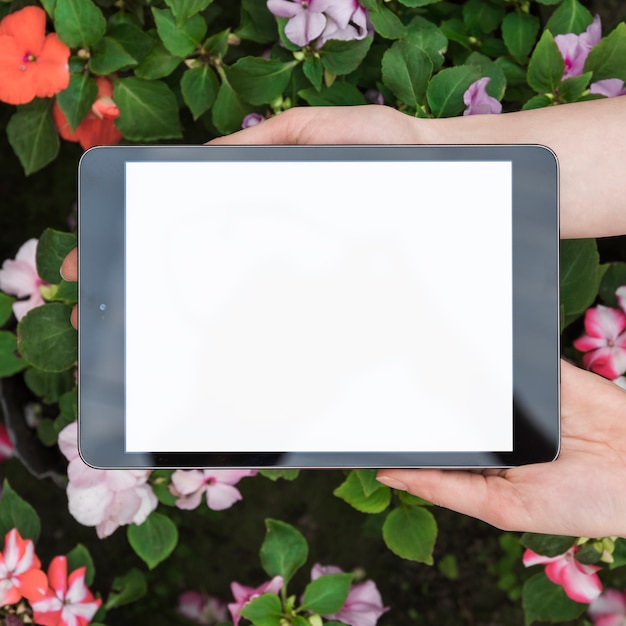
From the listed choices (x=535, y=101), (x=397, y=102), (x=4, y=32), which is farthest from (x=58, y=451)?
(x=535, y=101)

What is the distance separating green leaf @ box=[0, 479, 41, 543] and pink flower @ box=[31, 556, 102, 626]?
0.26 feet

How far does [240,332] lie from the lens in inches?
25.7

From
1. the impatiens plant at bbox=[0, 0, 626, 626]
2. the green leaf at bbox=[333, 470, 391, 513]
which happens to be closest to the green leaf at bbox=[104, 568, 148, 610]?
the impatiens plant at bbox=[0, 0, 626, 626]

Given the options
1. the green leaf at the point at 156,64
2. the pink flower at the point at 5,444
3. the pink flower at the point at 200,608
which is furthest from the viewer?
the pink flower at the point at 200,608

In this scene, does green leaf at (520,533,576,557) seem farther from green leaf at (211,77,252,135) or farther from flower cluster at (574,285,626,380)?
green leaf at (211,77,252,135)

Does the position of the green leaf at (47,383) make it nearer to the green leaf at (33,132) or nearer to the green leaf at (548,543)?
the green leaf at (33,132)

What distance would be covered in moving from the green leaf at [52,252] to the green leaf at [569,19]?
56cm

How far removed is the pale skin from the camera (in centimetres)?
68

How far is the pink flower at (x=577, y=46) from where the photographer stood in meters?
0.73

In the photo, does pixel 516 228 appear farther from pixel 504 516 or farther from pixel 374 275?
pixel 504 516

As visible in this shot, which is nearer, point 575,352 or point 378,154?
point 378,154

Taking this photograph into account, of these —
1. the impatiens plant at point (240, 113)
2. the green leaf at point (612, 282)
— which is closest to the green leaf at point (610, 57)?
the impatiens plant at point (240, 113)

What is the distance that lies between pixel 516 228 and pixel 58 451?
0.68m

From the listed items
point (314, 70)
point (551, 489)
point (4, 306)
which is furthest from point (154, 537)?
point (314, 70)
